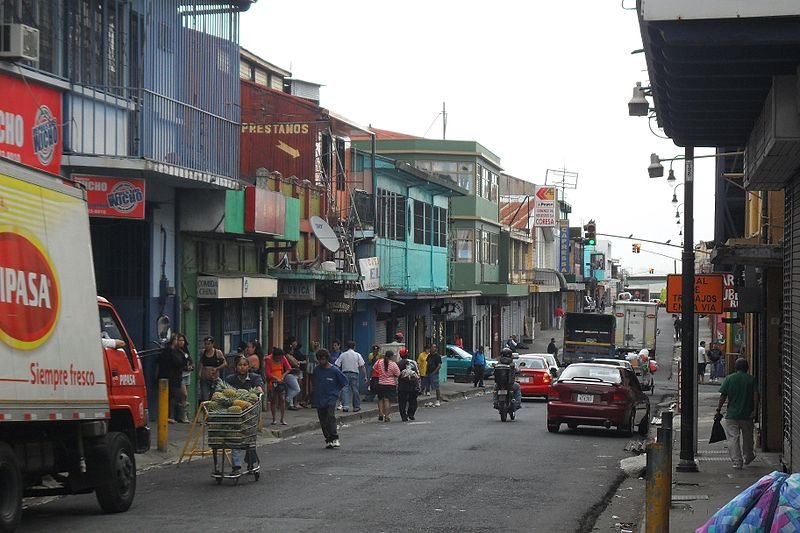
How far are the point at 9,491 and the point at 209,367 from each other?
45.3ft

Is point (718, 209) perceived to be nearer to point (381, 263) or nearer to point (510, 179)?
point (381, 263)

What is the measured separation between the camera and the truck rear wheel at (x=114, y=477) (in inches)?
513

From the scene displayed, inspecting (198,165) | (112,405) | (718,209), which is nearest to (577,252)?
(718,209)

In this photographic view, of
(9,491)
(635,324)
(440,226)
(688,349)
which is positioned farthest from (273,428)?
(635,324)

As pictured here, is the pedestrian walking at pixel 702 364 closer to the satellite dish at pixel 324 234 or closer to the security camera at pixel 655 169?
the satellite dish at pixel 324 234

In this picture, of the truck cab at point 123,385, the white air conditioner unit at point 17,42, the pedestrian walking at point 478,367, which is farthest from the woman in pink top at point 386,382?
the pedestrian walking at point 478,367

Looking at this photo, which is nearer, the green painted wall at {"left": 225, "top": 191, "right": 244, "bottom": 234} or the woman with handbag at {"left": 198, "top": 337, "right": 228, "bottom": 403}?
the woman with handbag at {"left": 198, "top": 337, "right": 228, "bottom": 403}

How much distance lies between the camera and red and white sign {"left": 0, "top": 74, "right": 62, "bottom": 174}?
1786cm

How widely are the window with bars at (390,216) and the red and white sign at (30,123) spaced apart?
21.8m

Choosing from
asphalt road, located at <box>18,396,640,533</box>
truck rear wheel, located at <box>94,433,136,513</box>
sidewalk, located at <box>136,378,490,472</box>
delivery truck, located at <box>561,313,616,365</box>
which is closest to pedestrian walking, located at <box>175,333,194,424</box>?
sidewalk, located at <box>136,378,490,472</box>

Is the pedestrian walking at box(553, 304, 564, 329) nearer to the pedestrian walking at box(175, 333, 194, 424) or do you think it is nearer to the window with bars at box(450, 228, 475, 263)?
the window with bars at box(450, 228, 475, 263)

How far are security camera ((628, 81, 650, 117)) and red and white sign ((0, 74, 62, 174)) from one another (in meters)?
8.77

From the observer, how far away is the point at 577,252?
11294cm

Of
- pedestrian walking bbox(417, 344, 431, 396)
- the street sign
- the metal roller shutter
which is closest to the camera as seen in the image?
the metal roller shutter
